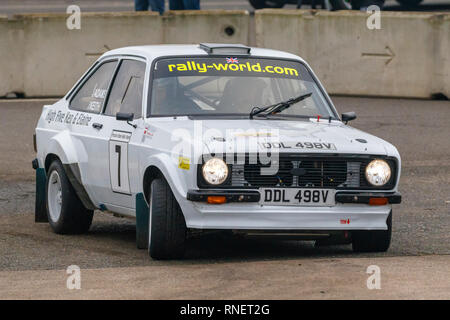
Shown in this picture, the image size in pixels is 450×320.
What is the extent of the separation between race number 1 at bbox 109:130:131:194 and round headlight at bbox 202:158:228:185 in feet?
3.75

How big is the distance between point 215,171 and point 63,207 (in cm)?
220

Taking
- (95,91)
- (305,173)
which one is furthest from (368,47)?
(305,173)

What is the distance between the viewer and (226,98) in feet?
29.8

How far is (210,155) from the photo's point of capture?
7.87 metres

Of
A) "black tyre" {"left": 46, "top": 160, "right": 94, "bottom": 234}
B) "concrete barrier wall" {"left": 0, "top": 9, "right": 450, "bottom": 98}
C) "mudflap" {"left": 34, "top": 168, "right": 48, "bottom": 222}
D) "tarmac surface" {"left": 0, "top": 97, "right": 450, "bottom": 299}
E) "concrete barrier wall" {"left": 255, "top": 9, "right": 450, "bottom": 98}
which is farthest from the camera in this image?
"concrete barrier wall" {"left": 0, "top": 9, "right": 450, "bottom": 98}

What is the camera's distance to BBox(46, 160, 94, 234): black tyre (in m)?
9.70

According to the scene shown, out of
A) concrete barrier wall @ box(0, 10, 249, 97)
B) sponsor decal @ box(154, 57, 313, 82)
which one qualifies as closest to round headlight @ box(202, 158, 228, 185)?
sponsor decal @ box(154, 57, 313, 82)

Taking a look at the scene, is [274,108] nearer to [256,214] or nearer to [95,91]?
[256,214]

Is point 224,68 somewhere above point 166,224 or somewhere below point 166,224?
above

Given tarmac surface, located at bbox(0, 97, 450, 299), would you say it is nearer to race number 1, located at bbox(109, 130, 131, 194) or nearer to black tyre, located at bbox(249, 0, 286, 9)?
race number 1, located at bbox(109, 130, 131, 194)

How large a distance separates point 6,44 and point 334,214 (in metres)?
11.0

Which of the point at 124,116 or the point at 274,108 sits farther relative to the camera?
the point at 274,108
